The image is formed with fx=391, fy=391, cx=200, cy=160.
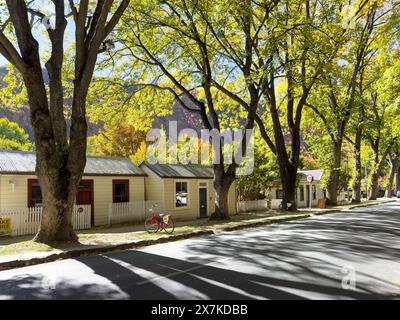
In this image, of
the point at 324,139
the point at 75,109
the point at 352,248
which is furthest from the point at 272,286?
the point at 324,139

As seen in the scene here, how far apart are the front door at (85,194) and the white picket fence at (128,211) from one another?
110cm

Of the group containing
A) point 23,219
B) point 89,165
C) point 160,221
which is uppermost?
point 89,165

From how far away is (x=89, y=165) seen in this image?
21.9m

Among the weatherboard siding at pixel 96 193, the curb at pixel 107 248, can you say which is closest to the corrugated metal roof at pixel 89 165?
the weatherboard siding at pixel 96 193

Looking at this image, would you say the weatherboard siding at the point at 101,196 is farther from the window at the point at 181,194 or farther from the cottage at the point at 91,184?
the window at the point at 181,194

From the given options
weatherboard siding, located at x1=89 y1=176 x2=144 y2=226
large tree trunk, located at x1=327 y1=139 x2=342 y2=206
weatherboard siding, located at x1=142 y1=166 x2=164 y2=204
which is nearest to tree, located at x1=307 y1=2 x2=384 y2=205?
large tree trunk, located at x1=327 y1=139 x2=342 y2=206

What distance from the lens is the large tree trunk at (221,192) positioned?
71.1 ft

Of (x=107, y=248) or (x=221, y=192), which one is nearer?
(x=107, y=248)

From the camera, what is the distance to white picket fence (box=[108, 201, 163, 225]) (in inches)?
850

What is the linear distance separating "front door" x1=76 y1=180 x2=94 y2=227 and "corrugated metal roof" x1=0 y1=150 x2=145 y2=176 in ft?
2.00

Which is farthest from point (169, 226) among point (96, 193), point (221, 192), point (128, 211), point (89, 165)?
point (89, 165)

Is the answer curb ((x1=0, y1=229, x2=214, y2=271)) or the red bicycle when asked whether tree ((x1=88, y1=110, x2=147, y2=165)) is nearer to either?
the red bicycle

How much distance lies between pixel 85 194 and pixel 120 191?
108 inches

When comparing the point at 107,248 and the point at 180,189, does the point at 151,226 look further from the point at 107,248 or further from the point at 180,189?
the point at 180,189
